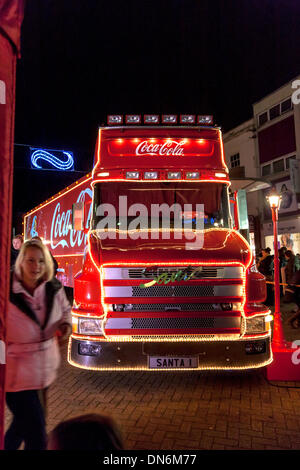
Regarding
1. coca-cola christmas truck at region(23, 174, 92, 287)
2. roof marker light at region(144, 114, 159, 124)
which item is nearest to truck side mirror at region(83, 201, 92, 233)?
roof marker light at region(144, 114, 159, 124)

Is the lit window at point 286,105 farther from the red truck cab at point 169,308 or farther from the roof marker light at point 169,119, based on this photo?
the red truck cab at point 169,308

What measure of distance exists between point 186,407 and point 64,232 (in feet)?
28.3

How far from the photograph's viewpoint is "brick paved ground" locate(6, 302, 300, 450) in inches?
145

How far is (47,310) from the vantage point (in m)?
2.97

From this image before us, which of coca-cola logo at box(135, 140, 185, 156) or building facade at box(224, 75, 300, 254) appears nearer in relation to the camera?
coca-cola logo at box(135, 140, 185, 156)

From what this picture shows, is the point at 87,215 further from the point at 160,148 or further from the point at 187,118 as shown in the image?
the point at 187,118

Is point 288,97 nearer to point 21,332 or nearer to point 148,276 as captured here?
point 148,276

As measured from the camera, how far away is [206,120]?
22.2 ft

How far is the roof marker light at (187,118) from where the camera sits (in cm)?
674

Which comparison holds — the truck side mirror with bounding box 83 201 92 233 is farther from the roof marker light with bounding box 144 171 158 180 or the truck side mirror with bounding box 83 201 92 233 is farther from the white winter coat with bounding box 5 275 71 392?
the white winter coat with bounding box 5 275 71 392

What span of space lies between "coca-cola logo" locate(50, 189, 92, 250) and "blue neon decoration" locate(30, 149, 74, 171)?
11099mm

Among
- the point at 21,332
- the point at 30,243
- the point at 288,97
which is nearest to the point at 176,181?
the point at 30,243

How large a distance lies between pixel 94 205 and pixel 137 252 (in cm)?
156

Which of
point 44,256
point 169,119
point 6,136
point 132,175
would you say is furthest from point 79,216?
point 6,136
